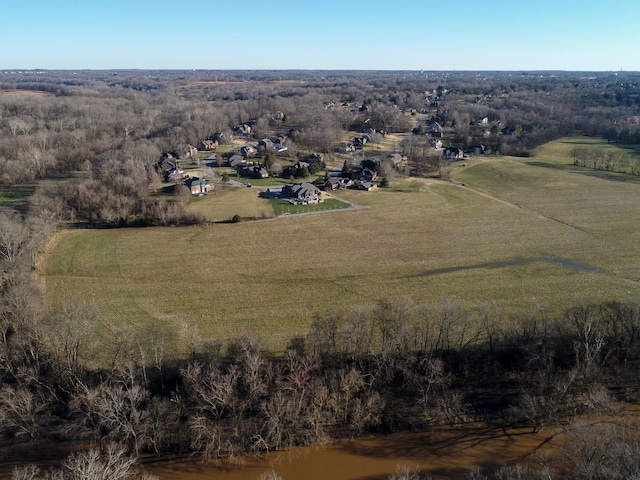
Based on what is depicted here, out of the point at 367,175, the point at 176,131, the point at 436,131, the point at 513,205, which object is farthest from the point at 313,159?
the point at 436,131

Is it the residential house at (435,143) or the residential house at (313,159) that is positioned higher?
the residential house at (435,143)

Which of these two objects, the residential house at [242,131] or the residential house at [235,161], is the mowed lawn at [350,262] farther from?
the residential house at [242,131]

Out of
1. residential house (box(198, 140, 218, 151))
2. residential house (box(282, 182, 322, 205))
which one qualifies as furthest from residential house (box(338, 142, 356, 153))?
residential house (box(282, 182, 322, 205))

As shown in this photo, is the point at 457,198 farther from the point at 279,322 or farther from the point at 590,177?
the point at 279,322

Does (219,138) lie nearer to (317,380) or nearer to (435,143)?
(435,143)

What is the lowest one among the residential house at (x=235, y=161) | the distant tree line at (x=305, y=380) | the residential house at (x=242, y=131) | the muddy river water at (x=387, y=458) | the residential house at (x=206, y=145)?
the muddy river water at (x=387, y=458)

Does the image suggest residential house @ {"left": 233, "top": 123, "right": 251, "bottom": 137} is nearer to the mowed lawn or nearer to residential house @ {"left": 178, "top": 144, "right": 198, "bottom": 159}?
residential house @ {"left": 178, "top": 144, "right": 198, "bottom": 159}

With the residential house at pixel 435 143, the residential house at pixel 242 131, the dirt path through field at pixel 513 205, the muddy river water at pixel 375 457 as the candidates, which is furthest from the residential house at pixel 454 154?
the muddy river water at pixel 375 457
